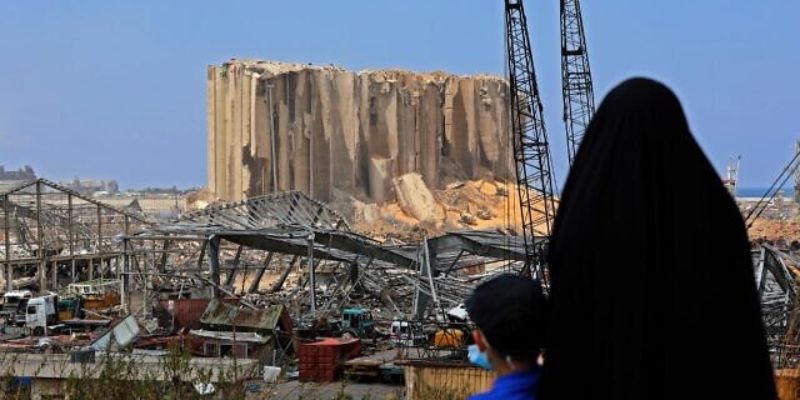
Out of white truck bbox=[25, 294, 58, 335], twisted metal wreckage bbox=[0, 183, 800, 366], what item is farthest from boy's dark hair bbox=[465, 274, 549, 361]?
white truck bbox=[25, 294, 58, 335]

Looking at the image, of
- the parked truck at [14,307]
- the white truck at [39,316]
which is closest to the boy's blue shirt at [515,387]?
the white truck at [39,316]

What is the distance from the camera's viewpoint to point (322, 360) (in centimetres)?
1884

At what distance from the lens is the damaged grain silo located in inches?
3386

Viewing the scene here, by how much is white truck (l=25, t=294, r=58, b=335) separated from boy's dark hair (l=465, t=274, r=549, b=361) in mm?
26876

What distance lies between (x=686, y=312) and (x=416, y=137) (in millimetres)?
93681

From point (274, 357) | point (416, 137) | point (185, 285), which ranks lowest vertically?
point (274, 357)

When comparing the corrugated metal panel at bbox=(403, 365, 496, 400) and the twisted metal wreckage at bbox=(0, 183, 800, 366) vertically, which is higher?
the twisted metal wreckage at bbox=(0, 183, 800, 366)

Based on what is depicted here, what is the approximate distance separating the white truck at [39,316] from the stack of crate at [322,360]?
11.2 m

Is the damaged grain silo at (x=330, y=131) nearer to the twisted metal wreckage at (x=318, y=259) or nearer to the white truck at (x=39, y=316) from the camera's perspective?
the twisted metal wreckage at (x=318, y=259)

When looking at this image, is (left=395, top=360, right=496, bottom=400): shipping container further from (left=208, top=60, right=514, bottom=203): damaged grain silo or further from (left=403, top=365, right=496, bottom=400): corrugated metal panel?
(left=208, top=60, right=514, bottom=203): damaged grain silo

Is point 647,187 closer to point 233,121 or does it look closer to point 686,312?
point 686,312

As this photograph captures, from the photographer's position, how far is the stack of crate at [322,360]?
1817 cm

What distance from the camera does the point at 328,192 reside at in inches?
3438

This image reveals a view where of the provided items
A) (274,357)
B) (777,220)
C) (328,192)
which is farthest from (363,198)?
(274,357)
